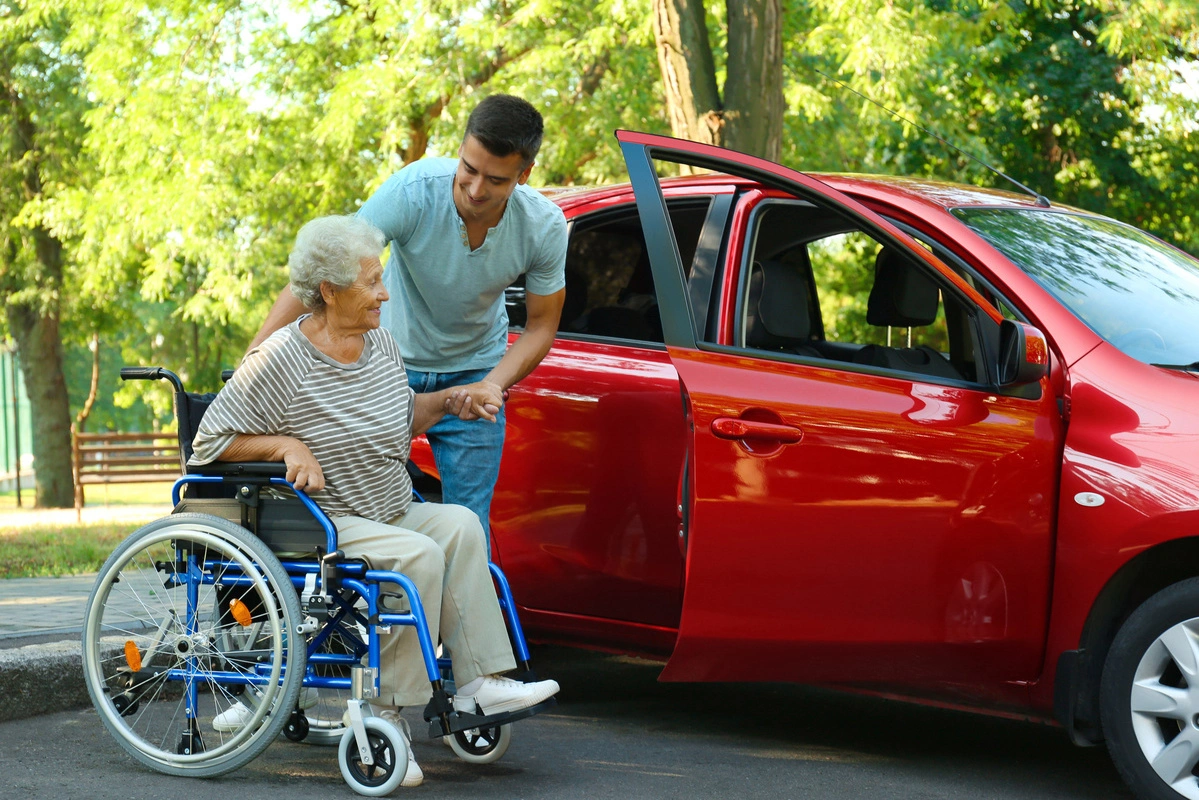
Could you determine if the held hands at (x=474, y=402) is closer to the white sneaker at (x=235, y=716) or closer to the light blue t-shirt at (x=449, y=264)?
the light blue t-shirt at (x=449, y=264)

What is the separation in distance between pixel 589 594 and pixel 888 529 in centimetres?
109

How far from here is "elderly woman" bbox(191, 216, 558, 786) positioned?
3865 mm

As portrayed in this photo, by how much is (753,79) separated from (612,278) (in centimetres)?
387

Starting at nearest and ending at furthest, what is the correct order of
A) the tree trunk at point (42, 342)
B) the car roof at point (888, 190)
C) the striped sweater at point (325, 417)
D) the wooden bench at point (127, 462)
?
the striped sweater at point (325, 417), the car roof at point (888, 190), the wooden bench at point (127, 462), the tree trunk at point (42, 342)

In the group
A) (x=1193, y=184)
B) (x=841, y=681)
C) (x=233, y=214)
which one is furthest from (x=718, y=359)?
(x=1193, y=184)

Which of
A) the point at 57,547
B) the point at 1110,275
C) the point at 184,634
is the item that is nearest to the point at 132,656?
the point at 184,634

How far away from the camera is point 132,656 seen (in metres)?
4.01

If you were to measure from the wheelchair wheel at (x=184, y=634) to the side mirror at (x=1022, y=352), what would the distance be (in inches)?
76.2

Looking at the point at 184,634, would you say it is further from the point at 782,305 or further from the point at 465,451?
the point at 782,305

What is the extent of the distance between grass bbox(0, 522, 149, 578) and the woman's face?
4983 millimetres

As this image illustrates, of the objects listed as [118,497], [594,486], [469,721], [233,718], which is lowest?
[118,497]

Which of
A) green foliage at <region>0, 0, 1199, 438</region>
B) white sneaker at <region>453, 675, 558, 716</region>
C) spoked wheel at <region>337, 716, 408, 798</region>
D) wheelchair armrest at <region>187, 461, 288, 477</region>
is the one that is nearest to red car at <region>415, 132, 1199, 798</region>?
white sneaker at <region>453, 675, 558, 716</region>

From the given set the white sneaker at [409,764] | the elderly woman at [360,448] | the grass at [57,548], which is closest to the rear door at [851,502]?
the elderly woman at [360,448]

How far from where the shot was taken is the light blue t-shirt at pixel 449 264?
419cm
